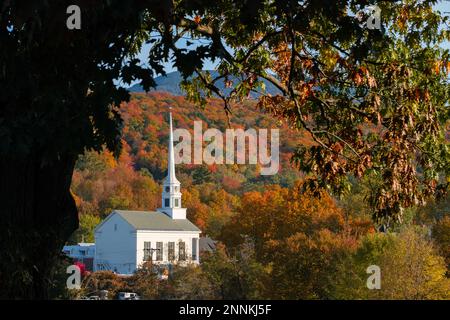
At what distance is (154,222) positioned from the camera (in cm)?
12812

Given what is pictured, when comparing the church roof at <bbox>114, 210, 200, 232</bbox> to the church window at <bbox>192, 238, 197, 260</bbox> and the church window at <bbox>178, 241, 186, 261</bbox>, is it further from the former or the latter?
the church window at <bbox>178, 241, 186, 261</bbox>

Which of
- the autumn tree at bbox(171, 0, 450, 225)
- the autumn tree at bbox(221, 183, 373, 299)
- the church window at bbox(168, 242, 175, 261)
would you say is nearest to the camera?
the autumn tree at bbox(171, 0, 450, 225)

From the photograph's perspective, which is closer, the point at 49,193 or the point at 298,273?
the point at 49,193

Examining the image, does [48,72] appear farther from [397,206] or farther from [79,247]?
[79,247]

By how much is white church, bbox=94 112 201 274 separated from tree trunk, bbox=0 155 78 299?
110m

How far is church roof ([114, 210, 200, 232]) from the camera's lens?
125 metres

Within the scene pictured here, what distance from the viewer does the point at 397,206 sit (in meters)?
13.9

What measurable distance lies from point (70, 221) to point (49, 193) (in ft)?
1.60

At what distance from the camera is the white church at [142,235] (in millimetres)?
123625

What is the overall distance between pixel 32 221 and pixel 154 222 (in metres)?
118

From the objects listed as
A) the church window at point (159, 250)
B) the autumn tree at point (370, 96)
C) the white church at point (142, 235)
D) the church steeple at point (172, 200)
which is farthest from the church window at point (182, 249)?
the autumn tree at point (370, 96)

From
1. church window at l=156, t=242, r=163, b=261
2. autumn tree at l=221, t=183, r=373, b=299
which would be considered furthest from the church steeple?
autumn tree at l=221, t=183, r=373, b=299

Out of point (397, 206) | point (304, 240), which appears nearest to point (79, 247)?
point (304, 240)

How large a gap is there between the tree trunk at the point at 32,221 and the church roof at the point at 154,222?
113m
